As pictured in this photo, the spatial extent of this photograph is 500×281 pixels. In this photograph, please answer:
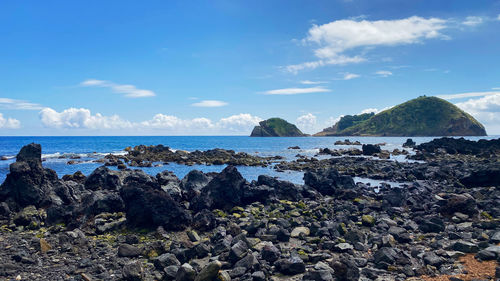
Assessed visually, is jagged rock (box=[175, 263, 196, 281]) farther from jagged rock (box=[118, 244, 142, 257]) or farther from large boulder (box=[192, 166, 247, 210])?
large boulder (box=[192, 166, 247, 210])

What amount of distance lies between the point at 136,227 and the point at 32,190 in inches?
431

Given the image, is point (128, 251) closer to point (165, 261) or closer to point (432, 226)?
point (165, 261)

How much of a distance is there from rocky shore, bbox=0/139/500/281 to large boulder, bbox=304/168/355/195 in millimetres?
132

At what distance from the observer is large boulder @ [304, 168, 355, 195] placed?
31.1 meters

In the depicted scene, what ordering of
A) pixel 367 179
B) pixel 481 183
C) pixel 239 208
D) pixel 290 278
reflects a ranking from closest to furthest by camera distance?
pixel 290 278, pixel 239 208, pixel 481 183, pixel 367 179

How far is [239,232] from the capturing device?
1670 cm

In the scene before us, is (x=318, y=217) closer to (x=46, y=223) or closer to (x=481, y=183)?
(x=46, y=223)

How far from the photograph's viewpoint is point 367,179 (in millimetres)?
Result: 43688

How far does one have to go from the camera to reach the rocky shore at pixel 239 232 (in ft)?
39.4

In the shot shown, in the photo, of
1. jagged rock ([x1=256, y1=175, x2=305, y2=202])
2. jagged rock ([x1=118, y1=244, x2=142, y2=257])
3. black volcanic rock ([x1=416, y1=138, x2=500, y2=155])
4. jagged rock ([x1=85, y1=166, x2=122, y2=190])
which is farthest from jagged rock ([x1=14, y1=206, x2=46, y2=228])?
black volcanic rock ([x1=416, y1=138, x2=500, y2=155])

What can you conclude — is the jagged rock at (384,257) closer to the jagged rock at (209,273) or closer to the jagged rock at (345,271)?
the jagged rock at (345,271)

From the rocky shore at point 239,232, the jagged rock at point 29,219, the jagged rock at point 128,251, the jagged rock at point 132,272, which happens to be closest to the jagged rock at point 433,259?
the rocky shore at point 239,232

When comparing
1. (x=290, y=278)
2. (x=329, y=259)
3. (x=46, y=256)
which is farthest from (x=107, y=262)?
(x=329, y=259)

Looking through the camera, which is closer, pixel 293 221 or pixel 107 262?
pixel 107 262
